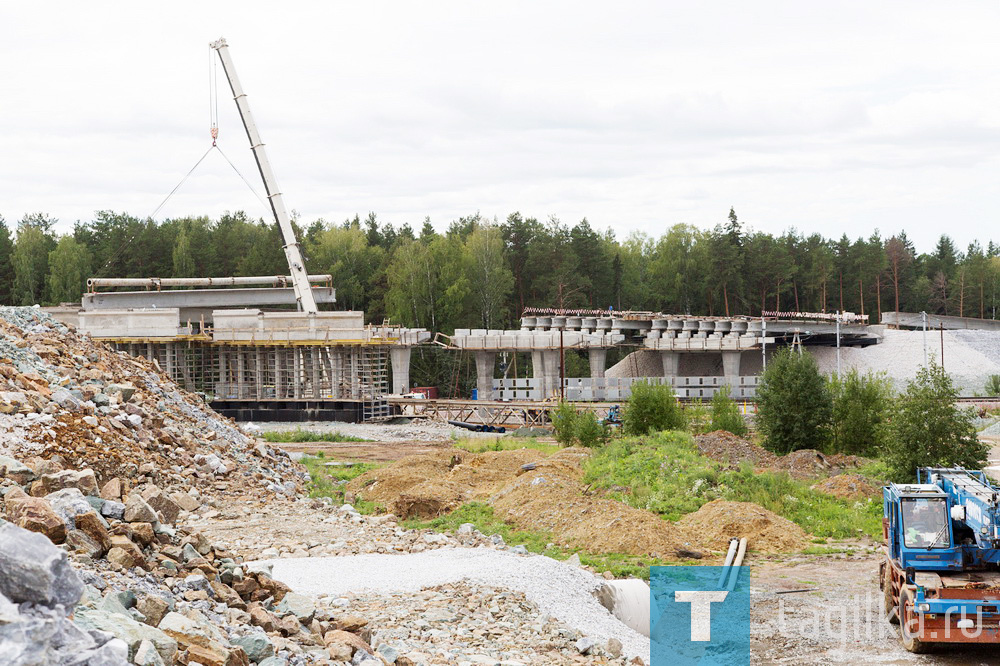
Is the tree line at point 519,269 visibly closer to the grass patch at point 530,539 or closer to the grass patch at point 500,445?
the grass patch at point 500,445

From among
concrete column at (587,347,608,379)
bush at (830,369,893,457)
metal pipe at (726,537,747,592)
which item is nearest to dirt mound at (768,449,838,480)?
bush at (830,369,893,457)

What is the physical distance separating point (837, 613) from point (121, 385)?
50.9 ft

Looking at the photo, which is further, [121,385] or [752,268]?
[752,268]

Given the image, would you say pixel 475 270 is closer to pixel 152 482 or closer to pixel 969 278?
pixel 969 278

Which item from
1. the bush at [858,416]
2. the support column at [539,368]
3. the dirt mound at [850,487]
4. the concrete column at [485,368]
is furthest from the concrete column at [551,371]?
the dirt mound at [850,487]

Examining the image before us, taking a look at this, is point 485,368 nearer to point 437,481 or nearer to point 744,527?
point 437,481

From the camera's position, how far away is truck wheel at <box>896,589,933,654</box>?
13242 millimetres

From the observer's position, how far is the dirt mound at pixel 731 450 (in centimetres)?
3372

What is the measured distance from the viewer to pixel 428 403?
55.8m

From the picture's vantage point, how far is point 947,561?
13258 millimetres

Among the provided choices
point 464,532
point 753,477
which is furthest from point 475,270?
point 464,532

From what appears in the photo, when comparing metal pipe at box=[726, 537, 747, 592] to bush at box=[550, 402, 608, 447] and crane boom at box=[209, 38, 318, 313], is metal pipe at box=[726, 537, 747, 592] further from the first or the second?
crane boom at box=[209, 38, 318, 313]

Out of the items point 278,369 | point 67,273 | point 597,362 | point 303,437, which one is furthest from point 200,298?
point 67,273

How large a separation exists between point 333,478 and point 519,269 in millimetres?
61448
